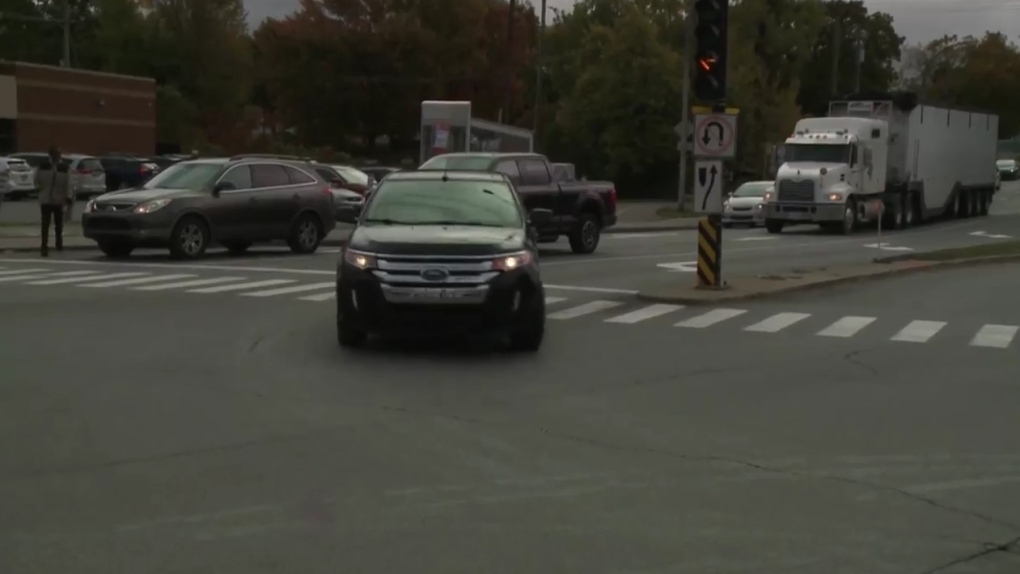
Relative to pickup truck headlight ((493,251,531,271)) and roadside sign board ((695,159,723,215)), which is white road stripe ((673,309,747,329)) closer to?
roadside sign board ((695,159,723,215))

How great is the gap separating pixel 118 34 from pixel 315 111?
14.8 m

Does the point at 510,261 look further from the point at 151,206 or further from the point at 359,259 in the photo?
the point at 151,206

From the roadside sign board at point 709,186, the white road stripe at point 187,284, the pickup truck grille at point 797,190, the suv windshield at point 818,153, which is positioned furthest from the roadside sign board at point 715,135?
the suv windshield at point 818,153

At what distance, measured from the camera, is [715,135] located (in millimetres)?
19609

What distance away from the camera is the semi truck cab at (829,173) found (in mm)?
39969

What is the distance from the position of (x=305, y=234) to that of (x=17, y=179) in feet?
83.3

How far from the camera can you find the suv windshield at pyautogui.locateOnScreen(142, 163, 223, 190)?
2503cm

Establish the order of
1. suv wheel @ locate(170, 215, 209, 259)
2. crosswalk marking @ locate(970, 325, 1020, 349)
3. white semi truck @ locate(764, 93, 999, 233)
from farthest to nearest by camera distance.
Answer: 1. white semi truck @ locate(764, 93, 999, 233)
2. suv wheel @ locate(170, 215, 209, 259)
3. crosswalk marking @ locate(970, 325, 1020, 349)

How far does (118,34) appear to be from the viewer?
85.7 metres

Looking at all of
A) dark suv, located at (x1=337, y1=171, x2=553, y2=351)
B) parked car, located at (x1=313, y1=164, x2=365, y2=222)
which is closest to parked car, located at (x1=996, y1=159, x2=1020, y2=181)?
parked car, located at (x1=313, y1=164, x2=365, y2=222)

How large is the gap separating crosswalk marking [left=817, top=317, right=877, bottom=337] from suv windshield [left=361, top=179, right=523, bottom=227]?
4141mm

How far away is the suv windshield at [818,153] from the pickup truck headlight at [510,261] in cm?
2885

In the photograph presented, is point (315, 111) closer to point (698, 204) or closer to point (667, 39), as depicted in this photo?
point (667, 39)

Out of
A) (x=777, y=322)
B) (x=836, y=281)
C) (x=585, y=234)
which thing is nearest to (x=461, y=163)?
(x=585, y=234)
